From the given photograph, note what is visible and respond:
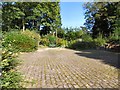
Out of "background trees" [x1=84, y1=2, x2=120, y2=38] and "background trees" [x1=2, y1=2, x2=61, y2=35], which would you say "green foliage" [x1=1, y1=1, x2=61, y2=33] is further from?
"background trees" [x1=84, y1=2, x2=120, y2=38]

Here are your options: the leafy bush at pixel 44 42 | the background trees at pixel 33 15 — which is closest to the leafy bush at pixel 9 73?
the background trees at pixel 33 15

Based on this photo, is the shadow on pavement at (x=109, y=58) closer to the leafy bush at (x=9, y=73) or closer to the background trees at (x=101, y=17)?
the leafy bush at (x=9, y=73)

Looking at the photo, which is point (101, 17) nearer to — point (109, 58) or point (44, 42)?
point (44, 42)

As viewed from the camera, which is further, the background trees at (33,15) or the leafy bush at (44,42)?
the leafy bush at (44,42)

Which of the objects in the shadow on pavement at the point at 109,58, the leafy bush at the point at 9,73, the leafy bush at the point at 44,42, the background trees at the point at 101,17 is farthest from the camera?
the leafy bush at the point at 44,42

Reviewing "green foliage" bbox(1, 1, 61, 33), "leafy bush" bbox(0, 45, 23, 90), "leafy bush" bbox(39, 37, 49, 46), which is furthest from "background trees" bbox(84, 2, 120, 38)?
"leafy bush" bbox(0, 45, 23, 90)

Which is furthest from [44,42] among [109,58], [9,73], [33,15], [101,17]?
[9,73]

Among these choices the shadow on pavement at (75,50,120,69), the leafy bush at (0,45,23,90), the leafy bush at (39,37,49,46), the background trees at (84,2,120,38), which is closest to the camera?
the leafy bush at (0,45,23,90)

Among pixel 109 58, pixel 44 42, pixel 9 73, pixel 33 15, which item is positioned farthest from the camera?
pixel 33 15

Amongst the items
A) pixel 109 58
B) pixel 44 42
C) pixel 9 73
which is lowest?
pixel 109 58

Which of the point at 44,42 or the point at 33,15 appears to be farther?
the point at 33,15

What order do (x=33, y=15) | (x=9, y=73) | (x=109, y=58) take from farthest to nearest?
(x=33, y=15), (x=109, y=58), (x=9, y=73)

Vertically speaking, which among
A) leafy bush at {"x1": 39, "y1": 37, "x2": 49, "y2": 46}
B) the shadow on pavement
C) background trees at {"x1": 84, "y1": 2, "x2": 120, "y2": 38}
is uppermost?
background trees at {"x1": 84, "y1": 2, "x2": 120, "y2": 38}

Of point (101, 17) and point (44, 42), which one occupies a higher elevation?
point (101, 17)
